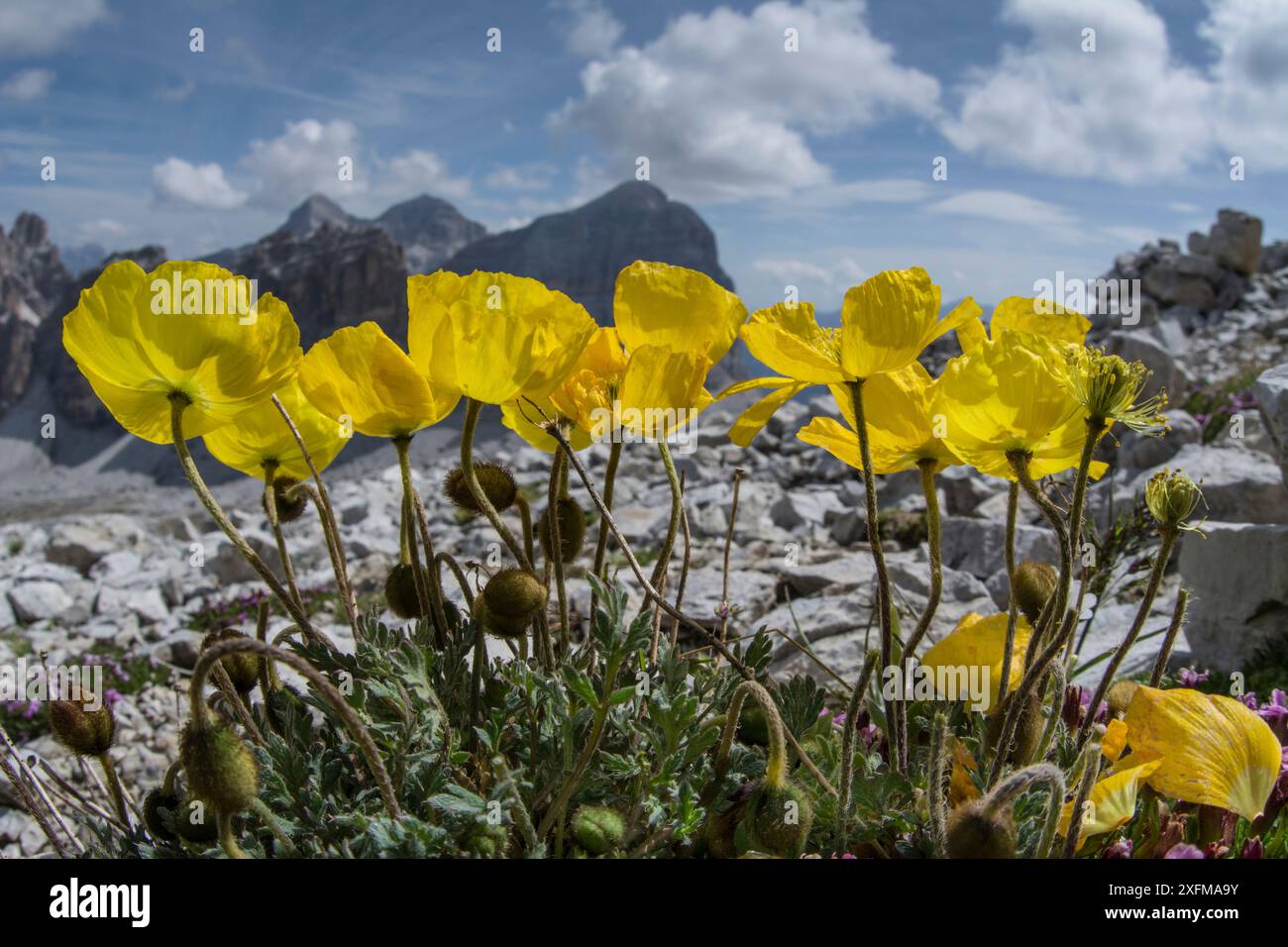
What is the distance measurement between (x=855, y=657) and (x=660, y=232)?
588 feet

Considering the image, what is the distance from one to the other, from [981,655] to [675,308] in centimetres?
86

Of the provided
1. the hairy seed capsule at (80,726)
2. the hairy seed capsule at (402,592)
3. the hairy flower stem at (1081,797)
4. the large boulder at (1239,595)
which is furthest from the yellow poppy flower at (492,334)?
the large boulder at (1239,595)

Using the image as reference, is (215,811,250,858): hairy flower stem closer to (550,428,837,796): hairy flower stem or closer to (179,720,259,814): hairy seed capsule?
(179,720,259,814): hairy seed capsule

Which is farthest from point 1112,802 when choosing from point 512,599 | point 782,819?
point 512,599

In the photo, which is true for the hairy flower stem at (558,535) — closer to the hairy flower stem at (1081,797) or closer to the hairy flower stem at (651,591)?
the hairy flower stem at (651,591)

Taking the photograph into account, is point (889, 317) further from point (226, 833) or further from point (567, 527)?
point (226, 833)

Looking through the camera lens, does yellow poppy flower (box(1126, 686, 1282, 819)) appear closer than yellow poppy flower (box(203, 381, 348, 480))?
Yes

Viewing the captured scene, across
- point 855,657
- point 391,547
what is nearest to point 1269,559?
point 855,657

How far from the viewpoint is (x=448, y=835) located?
4.49ft

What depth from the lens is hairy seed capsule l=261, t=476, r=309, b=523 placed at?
6.19 ft

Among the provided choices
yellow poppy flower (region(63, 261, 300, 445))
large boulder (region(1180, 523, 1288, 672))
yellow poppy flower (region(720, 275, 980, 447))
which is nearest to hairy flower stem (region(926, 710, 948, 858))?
yellow poppy flower (region(720, 275, 980, 447))

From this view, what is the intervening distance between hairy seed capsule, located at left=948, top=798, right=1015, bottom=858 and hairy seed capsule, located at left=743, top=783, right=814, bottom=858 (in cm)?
21
